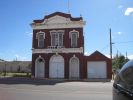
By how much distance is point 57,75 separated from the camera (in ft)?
148

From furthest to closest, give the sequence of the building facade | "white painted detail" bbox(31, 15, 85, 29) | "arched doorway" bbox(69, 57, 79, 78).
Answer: "white painted detail" bbox(31, 15, 85, 29), "arched doorway" bbox(69, 57, 79, 78), the building facade

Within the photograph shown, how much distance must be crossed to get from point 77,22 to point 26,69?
4014cm

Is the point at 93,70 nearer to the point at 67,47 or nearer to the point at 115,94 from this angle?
the point at 67,47

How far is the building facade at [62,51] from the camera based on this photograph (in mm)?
44531

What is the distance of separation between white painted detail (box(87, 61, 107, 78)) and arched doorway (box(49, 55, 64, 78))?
4.00 meters

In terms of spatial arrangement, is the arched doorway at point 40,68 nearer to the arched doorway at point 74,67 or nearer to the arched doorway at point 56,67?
the arched doorway at point 56,67

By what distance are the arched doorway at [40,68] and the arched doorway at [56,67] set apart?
51.2 inches

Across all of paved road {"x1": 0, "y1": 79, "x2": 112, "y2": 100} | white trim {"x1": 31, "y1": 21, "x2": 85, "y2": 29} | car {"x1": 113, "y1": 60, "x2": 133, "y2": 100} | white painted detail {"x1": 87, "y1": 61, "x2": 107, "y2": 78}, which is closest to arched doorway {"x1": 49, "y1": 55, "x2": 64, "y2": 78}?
white painted detail {"x1": 87, "y1": 61, "x2": 107, "y2": 78}

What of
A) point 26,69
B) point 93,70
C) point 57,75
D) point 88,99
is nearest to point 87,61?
point 93,70

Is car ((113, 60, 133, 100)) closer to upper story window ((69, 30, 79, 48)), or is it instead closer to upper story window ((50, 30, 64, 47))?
upper story window ((69, 30, 79, 48))

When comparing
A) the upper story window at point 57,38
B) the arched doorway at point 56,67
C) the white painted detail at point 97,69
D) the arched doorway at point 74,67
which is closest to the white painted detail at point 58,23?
the upper story window at point 57,38

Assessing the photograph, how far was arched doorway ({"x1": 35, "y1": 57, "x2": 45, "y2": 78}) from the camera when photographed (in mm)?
46031

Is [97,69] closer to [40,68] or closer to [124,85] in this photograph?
[40,68]

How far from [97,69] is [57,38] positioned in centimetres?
751
